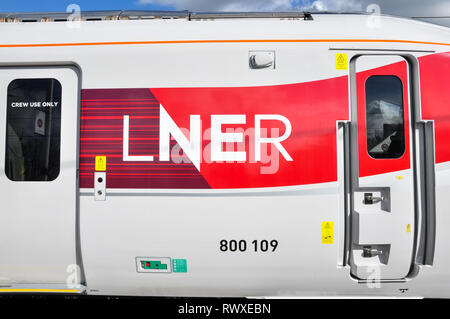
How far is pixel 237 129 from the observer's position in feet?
10.3

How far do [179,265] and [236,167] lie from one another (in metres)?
1.03

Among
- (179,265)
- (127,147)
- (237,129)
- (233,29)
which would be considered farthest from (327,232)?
(233,29)

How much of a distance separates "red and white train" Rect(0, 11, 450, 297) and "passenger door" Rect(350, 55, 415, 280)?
1cm

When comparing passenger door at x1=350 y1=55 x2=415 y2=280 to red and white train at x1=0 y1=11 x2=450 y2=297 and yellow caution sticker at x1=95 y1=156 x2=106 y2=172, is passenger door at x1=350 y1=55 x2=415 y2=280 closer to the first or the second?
red and white train at x1=0 y1=11 x2=450 y2=297

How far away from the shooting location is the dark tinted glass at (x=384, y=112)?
3148 mm

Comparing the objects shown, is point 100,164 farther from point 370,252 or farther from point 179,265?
point 370,252

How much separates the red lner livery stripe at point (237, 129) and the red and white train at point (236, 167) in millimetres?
13

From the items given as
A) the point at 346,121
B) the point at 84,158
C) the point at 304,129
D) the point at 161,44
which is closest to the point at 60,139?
the point at 84,158

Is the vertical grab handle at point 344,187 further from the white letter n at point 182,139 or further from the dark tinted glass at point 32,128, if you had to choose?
the dark tinted glass at point 32,128

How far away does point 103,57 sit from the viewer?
10.6 feet
